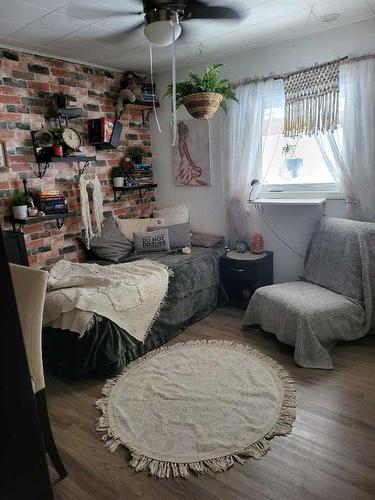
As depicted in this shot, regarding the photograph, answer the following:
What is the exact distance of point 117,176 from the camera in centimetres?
364

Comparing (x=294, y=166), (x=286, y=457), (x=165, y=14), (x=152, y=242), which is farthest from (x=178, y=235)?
(x=286, y=457)

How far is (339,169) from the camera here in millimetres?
2830

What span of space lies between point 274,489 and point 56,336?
5.17 feet

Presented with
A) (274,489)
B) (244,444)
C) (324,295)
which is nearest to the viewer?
(274,489)

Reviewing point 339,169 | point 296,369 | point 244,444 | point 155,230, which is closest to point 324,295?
point 296,369

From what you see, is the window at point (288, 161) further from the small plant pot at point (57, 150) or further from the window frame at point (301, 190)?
the small plant pot at point (57, 150)

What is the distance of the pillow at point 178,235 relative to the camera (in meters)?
3.55

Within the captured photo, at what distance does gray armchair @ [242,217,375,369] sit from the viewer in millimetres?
2366

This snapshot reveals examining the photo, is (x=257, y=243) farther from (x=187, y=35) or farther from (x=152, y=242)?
(x=187, y=35)

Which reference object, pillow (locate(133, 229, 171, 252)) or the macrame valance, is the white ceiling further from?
pillow (locate(133, 229, 171, 252))

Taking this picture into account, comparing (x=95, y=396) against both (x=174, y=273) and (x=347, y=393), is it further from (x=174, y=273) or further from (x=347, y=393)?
(x=347, y=393)

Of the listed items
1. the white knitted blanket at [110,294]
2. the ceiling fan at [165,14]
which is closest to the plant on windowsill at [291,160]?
the ceiling fan at [165,14]

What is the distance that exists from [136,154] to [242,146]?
3.92 feet

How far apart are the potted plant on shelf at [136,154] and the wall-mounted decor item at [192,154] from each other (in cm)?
36
